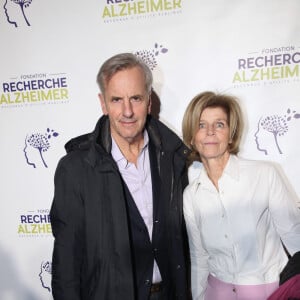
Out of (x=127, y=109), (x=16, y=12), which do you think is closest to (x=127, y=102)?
(x=127, y=109)

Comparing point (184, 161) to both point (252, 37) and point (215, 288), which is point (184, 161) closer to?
point (215, 288)

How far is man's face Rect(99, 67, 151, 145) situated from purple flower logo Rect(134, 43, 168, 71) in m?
0.38

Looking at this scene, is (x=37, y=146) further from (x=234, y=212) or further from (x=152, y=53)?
(x=234, y=212)

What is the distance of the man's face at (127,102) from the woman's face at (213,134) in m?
0.26

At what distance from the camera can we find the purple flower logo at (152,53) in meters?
1.62

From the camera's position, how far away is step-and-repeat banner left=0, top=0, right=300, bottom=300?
156 cm

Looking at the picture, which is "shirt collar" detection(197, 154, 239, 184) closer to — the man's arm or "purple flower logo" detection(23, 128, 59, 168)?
the man's arm

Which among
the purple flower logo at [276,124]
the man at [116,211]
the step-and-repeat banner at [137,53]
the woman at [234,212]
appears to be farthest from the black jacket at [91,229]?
the purple flower logo at [276,124]

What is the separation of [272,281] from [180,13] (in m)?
1.31

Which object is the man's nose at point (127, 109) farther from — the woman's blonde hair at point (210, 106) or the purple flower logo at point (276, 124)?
the purple flower logo at point (276, 124)

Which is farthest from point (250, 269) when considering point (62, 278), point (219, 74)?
point (219, 74)

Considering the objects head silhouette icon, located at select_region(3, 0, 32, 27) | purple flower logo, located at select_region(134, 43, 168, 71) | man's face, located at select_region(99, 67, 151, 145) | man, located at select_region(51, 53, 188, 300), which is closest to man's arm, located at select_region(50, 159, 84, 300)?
man, located at select_region(51, 53, 188, 300)

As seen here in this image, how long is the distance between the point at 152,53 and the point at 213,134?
23.0 inches

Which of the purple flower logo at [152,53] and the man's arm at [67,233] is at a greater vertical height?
the purple flower logo at [152,53]
